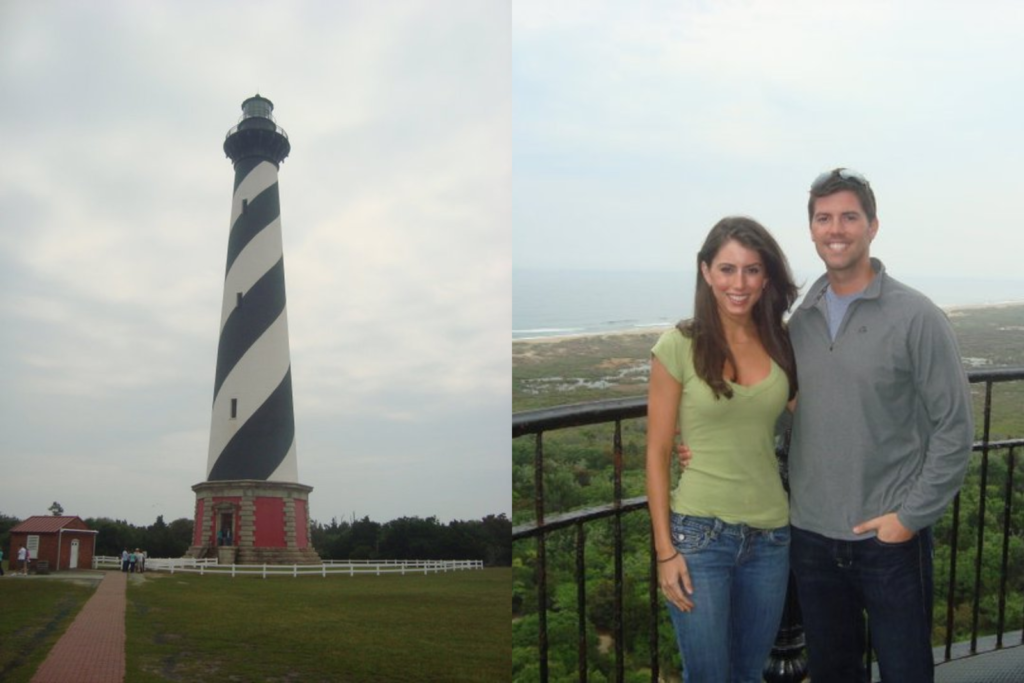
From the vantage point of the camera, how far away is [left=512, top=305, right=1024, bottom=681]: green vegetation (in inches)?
116

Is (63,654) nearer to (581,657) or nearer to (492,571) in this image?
(492,571)

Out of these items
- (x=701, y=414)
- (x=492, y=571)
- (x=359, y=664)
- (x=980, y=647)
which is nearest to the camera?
(x=701, y=414)

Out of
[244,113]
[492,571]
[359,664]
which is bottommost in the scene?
[359,664]

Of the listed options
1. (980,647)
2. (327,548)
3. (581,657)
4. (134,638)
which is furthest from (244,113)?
(980,647)

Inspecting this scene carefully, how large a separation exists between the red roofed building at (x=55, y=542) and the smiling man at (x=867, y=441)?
1817 mm

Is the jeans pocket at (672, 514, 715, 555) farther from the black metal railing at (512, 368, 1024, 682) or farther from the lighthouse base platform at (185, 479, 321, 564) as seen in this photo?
the lighthouse base platform at (185, 479, 321, 564)

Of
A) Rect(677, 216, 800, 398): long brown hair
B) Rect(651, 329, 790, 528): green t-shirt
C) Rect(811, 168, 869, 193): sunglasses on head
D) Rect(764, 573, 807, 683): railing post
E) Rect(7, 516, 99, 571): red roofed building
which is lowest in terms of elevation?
Rect(764, 573, 807, 683): railing post

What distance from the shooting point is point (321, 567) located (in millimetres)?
2656

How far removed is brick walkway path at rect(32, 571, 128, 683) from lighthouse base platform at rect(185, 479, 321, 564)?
1.06 ft

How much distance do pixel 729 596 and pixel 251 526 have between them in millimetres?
2200

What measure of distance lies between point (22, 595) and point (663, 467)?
1.73 m

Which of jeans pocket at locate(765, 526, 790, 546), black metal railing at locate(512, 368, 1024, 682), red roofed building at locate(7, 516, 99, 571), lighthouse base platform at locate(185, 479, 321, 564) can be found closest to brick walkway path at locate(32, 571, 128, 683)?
red roofed building at locate(7, 516, 99, 571)

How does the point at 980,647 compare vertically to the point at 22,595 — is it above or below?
A: below

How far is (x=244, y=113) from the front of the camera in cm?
271
